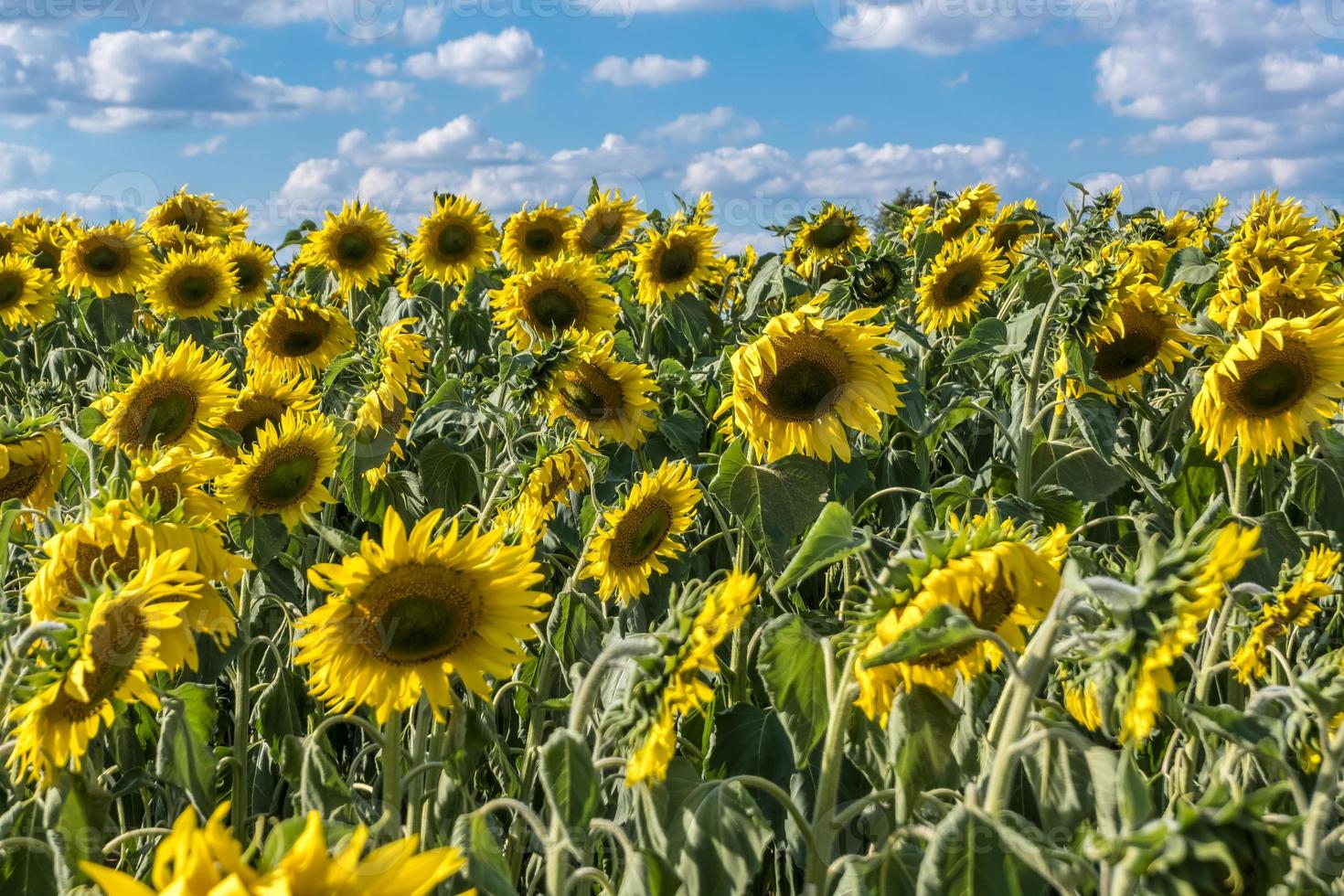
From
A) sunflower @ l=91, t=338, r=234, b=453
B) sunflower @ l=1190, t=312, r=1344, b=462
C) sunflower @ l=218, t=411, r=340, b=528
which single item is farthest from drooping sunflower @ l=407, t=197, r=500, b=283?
sunflower @ l=1190, t=312, r=1344, b=462

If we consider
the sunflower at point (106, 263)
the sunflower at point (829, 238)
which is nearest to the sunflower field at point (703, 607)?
the sunflower at point (829, 238)

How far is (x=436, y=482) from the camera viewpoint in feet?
11.5

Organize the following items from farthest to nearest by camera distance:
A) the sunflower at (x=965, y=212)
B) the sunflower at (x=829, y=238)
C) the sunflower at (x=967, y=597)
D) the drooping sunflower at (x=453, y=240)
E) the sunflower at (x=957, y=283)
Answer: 1. the sunflower at (x=965, y=212)
2. the drooping sunflower at (x=453, y=240)
3. the sunflower at (x=829, y=238)
4. the sunflower at (x=957, y=283)
5. the sunflower at (x=967, y=597)

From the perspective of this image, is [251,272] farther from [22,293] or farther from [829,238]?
[829,238]

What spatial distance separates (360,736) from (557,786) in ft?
7.02

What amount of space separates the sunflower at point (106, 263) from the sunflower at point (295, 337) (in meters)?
2.39

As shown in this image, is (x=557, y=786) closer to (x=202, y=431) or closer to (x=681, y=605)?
(x=681, y=605)

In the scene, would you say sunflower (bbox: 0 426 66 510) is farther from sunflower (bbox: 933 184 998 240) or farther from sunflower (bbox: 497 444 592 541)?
sunflower (bbox: 933 184 998 240)

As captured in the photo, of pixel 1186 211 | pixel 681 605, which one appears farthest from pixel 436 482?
pixel 1186 211

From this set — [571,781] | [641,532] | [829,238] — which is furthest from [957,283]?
[571,781]

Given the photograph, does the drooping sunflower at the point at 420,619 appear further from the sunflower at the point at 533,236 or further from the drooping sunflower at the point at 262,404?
the sunflower at the point at 533,236

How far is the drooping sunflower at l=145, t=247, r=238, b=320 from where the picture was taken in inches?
247

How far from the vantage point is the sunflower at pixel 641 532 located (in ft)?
8.77

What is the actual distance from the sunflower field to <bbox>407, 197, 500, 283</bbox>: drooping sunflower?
1.32m
